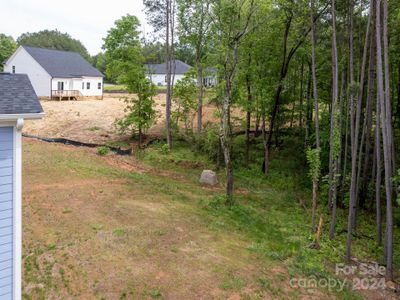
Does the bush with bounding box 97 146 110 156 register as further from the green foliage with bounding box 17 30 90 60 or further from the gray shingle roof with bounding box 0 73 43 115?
the green foliage with bounding box 17 30 90 60

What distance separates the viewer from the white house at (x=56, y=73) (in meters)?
34.7

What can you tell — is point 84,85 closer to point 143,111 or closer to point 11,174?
point 143,111

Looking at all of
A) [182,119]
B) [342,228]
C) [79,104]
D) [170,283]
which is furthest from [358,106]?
[79,104]

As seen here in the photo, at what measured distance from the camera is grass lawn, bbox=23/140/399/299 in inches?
301

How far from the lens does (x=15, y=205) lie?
17.6 feet

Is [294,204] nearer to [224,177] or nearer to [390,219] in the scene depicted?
[224,177]

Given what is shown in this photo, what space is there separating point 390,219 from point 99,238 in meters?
6.99

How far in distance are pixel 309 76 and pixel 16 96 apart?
16620 mm

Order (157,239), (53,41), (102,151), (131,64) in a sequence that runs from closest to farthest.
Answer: (157,239) < (102,151) < (131,64) < (53,41)

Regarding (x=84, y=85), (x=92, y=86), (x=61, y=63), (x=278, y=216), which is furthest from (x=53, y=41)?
(x=278, y=216)

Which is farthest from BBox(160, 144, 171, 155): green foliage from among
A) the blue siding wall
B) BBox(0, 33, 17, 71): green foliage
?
BBox(0, 33, 17, 71): green foliage

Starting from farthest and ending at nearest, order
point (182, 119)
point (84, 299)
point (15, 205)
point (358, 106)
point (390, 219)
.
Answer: point (182, 119)
point (358, 106)
point (390, 219)
point (84, 299)
point (15, 205)

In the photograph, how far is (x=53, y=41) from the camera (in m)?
67.0

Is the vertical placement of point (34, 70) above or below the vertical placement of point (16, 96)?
above
